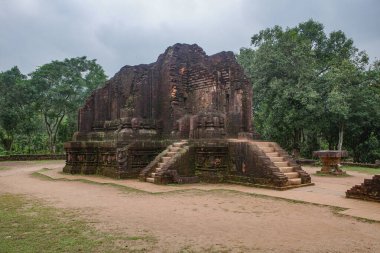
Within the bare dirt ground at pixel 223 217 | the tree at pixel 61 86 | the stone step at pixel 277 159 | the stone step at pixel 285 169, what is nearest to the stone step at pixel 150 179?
the bare dirt ground at pixel 223 217

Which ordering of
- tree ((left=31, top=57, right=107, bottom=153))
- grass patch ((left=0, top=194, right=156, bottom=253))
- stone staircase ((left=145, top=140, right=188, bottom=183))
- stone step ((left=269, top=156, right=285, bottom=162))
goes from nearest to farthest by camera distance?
grass patch ((left=0, top=194, right=156, bottom=253)) < stone step ((left=269, top=156, right=285, bottom=162)) < stone staircase ((left=145, top=140, right=188, bottom=183)) < tree ((left=31, top=57, right=107, bottom=153))

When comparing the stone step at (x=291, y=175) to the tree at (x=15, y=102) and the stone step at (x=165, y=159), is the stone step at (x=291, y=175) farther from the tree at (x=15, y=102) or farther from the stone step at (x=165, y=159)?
the tree at (x=15, y=102)

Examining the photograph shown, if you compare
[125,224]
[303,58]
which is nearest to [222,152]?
[125,224]

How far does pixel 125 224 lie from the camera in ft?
15.8

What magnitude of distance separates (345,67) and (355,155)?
271 inches

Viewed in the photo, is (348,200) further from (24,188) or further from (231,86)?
(24,188)

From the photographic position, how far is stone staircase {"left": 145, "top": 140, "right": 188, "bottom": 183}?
9.40 m

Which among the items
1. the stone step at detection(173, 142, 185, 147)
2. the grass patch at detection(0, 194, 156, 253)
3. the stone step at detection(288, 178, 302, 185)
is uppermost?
the stone step at detection(173, 142, 185, 147)

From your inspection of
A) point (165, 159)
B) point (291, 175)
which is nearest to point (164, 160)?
point (165, 159)

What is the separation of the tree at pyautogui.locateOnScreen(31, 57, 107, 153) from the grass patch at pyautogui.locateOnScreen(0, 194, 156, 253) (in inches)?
792

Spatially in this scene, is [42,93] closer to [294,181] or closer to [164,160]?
[164,160]

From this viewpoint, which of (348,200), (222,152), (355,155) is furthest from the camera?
(355,155)

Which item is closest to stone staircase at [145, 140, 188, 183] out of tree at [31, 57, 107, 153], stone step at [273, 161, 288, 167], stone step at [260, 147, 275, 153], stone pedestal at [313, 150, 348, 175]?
stone step at [260, 147, 275, 153]

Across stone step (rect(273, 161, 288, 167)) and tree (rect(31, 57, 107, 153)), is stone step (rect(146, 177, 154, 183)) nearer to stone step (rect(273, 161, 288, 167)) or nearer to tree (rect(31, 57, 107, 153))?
stone step (rect(273, 161, 288, 167))
